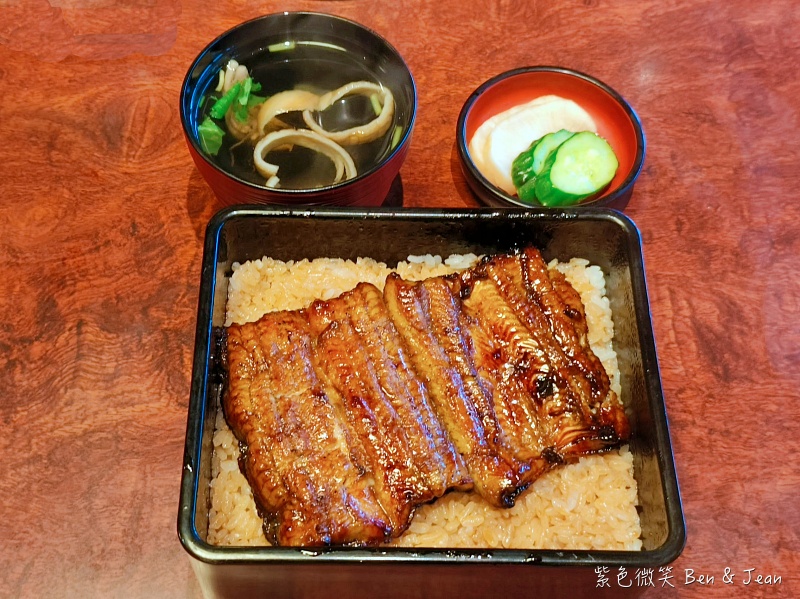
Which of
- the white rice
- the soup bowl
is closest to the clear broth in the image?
the soup bowl

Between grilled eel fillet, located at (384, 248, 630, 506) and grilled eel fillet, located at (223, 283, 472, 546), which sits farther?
grilled eel fillet, located at (384, 248, 630, 506)

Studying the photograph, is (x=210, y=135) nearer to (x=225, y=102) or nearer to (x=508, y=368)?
(x=225, y=102)

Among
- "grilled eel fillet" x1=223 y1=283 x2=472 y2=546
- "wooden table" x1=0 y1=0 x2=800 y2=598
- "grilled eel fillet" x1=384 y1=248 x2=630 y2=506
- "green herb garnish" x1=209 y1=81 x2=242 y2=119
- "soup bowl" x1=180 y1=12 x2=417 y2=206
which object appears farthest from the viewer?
"green herb garnish" x1=209 y1=81 x2=242 y2=119

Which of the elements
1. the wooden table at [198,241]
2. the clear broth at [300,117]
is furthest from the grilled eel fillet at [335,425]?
the clear broth at [300,117]

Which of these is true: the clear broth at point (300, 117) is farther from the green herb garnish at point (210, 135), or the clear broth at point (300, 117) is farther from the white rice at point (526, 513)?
the white rice at point (526, 513)

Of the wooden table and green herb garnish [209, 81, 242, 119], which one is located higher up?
green herb garnish [209, 81, 242, 119]

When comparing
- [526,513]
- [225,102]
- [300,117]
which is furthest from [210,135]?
[526,513]

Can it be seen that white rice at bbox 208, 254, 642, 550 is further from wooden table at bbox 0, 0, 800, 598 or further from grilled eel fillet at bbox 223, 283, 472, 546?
wooden table at bbox 0, 0, 800, 598
